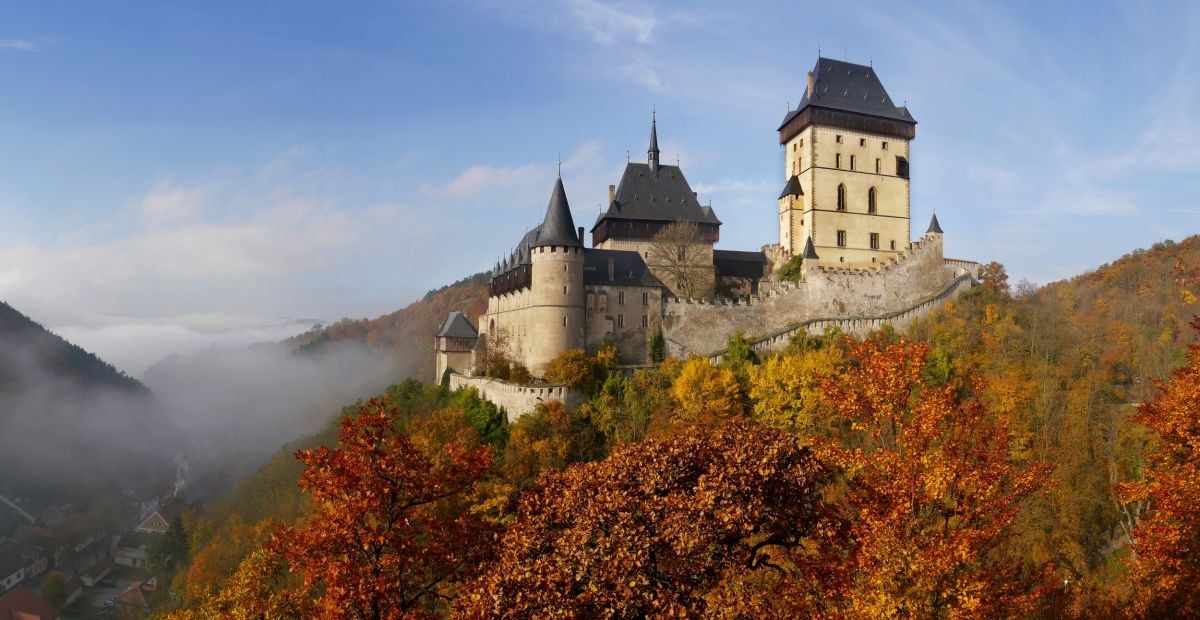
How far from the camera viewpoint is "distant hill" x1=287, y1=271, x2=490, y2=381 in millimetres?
86062

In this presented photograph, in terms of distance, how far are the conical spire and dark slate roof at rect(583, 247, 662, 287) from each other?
5.90 ft

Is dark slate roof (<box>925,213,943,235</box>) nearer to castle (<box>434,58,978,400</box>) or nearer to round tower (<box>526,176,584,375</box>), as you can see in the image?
castle (<box>434,58,978,400</box>)

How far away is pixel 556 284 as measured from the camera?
117 feet

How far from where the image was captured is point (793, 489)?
36.7 ft

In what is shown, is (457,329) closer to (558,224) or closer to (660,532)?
(558,224)

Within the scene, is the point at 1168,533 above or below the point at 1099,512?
above

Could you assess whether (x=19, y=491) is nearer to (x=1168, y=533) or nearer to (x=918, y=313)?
(x=918, y=313)

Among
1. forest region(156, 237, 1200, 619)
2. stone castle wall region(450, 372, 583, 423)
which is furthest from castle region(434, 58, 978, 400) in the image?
forest region(156, 237, 1200, 619)

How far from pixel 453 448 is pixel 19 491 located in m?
88.7

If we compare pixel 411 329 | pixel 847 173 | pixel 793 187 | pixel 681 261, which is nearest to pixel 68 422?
pixel 411 329

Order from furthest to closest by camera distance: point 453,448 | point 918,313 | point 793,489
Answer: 1. point 918,313
2. point 453,448
3. point 793,489

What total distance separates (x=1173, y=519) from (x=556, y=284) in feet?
80.5

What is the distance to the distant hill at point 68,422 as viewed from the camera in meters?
86.9

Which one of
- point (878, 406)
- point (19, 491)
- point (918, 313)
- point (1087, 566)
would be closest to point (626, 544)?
point (878, 406)
